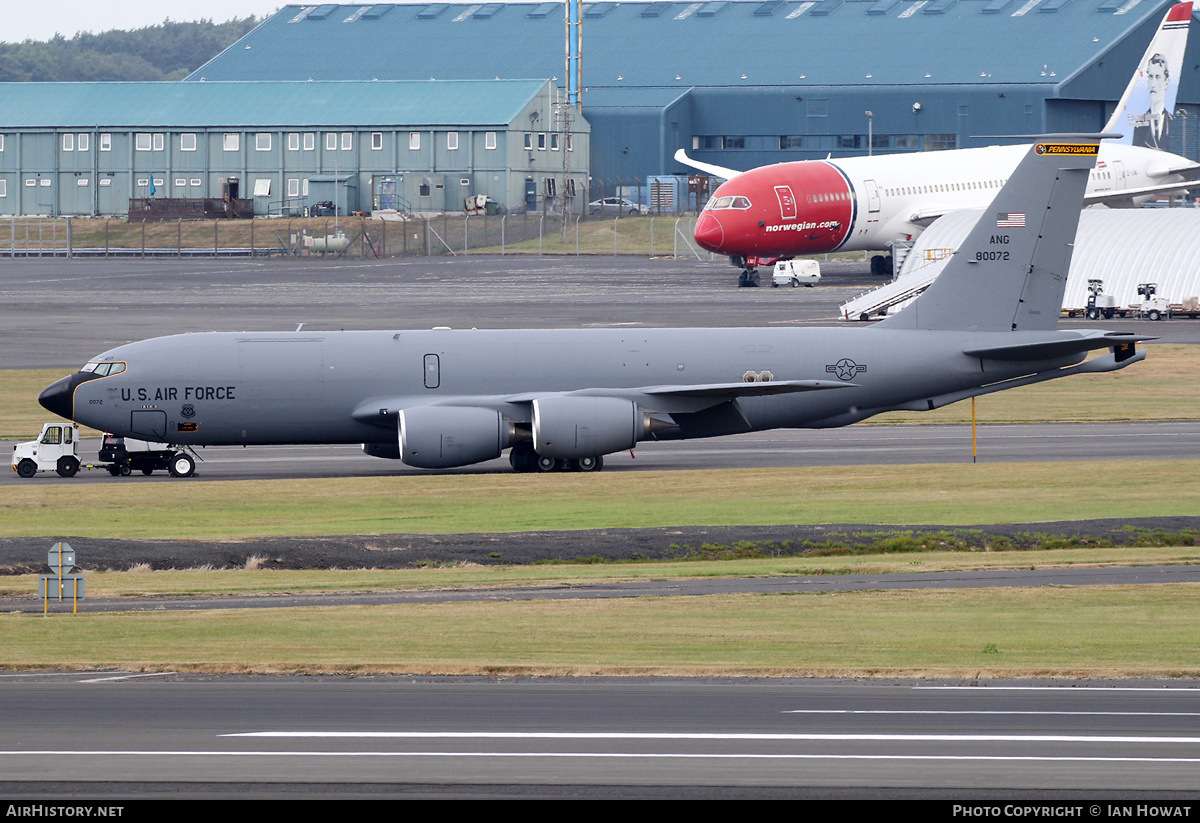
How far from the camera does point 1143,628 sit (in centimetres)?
2191

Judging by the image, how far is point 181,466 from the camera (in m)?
44.8

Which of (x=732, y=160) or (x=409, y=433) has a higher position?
(x=732, y=160)

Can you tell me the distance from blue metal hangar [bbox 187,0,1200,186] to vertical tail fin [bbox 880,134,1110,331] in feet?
307

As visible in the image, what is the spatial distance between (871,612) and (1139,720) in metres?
8.26

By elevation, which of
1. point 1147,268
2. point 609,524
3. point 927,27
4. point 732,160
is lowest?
point 609,524

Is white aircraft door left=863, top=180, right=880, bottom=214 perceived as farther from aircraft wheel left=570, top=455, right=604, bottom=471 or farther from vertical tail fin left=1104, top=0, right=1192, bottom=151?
aircraft wheel left=570, top=455, right=604, bottom=471

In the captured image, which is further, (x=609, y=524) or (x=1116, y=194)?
(x=1116, y=194)

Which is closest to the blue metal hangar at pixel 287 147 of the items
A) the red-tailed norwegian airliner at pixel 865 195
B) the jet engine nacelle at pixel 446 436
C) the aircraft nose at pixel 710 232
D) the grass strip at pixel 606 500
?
the red-tailed norwegian airliner at pixel 865 195

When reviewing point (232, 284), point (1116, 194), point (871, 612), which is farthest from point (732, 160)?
point (871, 612)

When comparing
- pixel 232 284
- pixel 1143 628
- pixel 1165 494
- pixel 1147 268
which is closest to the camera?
pixel 1143 628

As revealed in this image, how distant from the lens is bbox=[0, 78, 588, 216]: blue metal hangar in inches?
5556

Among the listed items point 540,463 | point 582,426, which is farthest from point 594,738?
point 540,463

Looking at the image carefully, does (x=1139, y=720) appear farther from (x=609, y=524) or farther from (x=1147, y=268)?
(x=1147, y=268)

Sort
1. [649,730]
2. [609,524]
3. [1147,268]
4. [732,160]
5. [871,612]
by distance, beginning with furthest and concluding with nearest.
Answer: [732,160]
[1147,268]
[609,524]
[871,612]
[649,730]
